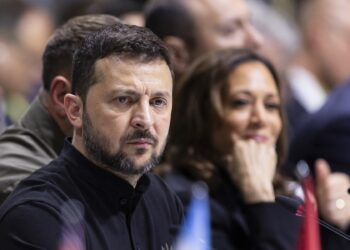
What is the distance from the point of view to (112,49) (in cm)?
309

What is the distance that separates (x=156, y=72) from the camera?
312 centimetres

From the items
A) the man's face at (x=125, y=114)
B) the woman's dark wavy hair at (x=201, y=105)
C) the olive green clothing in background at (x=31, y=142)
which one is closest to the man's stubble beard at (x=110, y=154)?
the man's face at (x=125, y=114)

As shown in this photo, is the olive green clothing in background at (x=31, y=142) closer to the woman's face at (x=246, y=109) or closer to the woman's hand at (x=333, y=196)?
the woman's face at (x=246, y=109)

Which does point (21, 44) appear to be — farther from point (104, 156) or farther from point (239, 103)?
point (104, 156)

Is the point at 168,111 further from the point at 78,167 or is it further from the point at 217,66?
the point at 217,66

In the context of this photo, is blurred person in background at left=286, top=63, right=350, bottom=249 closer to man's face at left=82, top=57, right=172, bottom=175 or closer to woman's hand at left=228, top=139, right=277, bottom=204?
woman's hand at left=228, top=139, right=277, bottom=204

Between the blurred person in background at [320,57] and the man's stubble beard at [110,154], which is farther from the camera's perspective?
the blurred person in background at [320,57]

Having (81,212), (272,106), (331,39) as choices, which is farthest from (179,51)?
(81,212)

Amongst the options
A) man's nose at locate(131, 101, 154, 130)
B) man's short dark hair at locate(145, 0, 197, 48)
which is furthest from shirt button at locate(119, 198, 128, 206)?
man's short dark hair at locate(145, 0, 197, 48)

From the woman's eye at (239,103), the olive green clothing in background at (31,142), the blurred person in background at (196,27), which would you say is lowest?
the olive green clothing in background at (31,142)

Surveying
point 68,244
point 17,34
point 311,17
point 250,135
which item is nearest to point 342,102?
point 250,135

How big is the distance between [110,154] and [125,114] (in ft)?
0.40

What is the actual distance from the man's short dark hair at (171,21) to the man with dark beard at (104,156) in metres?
2.52

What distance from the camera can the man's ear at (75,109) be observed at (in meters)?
3.15
